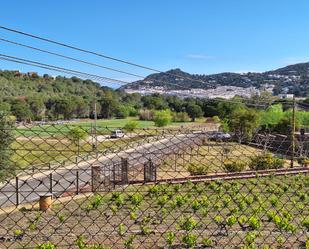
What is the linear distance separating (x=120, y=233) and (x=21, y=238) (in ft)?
5.29

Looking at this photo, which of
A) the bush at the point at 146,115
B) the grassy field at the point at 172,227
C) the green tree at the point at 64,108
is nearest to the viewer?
the grassy field at the point at 172,227

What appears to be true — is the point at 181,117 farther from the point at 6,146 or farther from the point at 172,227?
the point at 6,146

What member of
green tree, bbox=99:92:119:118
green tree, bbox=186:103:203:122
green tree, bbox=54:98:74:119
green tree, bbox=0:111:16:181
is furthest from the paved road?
green tree, bbox=99:92:119:118

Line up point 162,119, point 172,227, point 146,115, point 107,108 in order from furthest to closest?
1. point 107,108
2. point 146,115
3. point 162,119
4. point 172,227

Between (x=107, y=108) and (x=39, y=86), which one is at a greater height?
(x=39, y=86)

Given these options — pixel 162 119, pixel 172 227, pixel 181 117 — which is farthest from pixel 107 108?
pixel 172 227

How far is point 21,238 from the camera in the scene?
7.52 meters

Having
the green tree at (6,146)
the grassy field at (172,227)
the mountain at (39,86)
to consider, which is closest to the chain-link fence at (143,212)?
the grassy field at (172,227)

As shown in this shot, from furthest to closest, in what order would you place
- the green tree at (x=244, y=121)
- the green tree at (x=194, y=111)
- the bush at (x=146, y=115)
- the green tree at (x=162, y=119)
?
the bush at (x=146, y=115)
the green tree at (x=194, y=111)
the green tree at (x=162, y=119)
the green tree at (x=244, y=121)

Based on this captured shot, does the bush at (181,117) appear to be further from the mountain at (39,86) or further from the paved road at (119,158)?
the paved road at (119,158)

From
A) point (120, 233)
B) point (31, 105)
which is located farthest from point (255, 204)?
point (31, 105)

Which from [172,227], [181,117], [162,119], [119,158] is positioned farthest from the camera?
[181,117]

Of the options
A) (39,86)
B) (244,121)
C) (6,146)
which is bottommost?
(244,121)

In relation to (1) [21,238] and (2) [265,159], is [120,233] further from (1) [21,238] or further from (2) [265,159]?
(2) [265,159]
